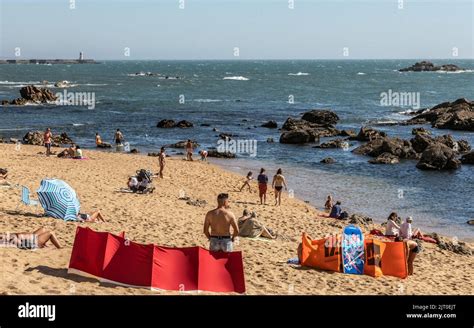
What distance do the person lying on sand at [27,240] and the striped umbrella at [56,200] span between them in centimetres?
266

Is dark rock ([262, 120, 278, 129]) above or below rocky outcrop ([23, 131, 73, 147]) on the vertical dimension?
above

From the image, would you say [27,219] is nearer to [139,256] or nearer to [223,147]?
[139,256]

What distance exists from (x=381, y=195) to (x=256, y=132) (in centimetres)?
2110

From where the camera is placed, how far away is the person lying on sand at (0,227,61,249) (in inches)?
447

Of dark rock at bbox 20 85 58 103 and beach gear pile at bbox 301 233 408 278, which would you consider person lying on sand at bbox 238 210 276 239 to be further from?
dark rock at bbox 20 85 58 103

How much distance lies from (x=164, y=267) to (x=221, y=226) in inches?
48.9

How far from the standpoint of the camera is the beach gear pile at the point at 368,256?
12344mm

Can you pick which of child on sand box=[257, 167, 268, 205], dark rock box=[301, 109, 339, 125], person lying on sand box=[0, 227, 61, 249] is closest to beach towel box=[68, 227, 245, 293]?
person lying on sand box=[0, 227, 61, 249]

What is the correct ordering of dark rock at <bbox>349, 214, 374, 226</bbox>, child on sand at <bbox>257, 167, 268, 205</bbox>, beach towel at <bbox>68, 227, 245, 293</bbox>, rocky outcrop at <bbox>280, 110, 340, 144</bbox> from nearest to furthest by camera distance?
beach towel at <bbox>68, 227, 245, 293</bbox> < dark rock at <bbox>349, 214, 374, 226</bbox> < child on sand at <bbox>257, 167, 268, 205</bbox> < rocky outcrop at <bbox>280, 110, 340, 144</bbox>

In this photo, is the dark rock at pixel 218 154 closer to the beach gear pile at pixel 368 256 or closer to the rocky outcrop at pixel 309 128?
the rocky outcrop at pixel 309 128
